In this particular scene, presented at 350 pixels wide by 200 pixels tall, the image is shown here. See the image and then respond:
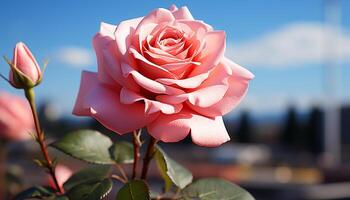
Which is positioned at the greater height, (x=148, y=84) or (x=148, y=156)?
(x=148, y=84)

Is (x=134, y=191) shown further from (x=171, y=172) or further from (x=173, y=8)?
(x=173, y=8)

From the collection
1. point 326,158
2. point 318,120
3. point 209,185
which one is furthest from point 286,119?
point 209,185

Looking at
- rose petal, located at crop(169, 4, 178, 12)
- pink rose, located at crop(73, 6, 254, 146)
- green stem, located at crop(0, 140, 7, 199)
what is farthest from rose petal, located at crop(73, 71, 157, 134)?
green stem, located at crop(0, 140, 7, 199)

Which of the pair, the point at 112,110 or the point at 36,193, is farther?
the point at 36,193

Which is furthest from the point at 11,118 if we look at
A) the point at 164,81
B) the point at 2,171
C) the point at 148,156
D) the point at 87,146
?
the point at 164,81

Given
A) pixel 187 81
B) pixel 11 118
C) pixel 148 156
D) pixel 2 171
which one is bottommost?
pixel 2 171

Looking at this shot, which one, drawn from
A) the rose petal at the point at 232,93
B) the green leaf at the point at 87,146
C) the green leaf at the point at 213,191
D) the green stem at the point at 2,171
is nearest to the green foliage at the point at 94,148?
the green leaf at the point at 87,146

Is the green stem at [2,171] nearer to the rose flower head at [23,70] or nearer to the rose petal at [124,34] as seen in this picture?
the rose flower head at [23,70]

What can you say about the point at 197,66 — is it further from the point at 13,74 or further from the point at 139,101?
the point at 13,74
